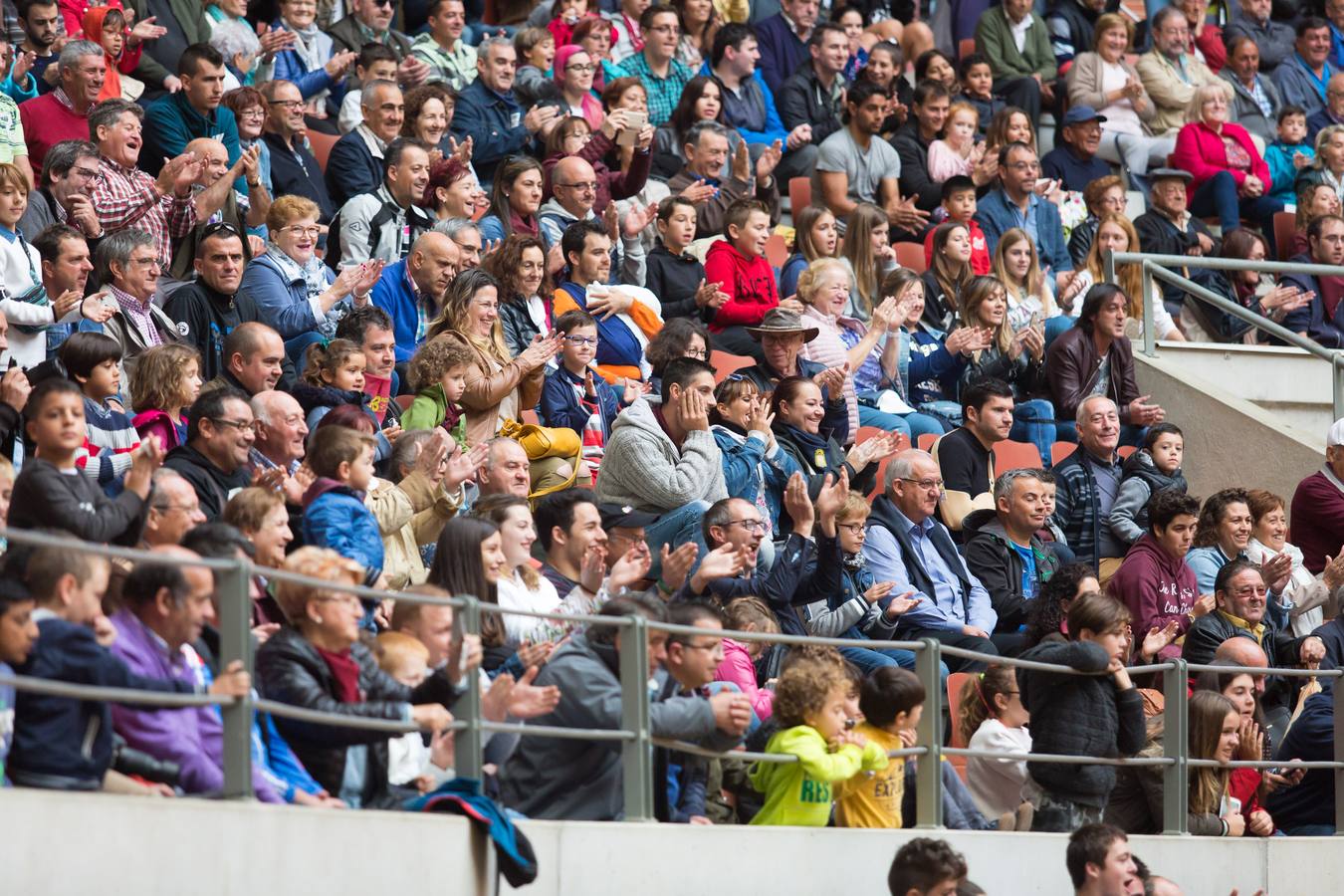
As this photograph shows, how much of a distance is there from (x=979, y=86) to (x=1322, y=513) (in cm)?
553

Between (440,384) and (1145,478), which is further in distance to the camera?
(1145,478)

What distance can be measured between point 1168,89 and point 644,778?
1144 cm

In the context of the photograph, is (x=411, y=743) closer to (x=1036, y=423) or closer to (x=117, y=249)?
(x=117, y=249)

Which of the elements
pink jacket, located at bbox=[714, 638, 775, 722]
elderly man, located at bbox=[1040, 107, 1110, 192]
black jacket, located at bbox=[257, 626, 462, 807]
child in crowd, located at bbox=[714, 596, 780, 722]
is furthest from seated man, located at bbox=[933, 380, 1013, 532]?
black jacket, located at bbox=[257, 626, 462, 807]

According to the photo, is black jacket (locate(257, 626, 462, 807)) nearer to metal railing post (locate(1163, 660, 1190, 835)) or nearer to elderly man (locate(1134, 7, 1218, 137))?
metal railing post (locate(1163, 660, 1190, 835))

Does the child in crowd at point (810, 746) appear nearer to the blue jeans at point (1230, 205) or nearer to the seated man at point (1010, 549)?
the seated man at point (1010, 549)

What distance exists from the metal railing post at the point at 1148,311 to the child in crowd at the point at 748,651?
5818 millimetres

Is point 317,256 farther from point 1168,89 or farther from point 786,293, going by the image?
point 1168,89

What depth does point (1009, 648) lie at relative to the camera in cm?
977

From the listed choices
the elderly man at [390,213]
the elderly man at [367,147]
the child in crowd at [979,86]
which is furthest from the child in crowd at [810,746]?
the child in crowd at [979,86]

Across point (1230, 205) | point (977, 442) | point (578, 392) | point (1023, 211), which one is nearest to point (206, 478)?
point (578, 392)

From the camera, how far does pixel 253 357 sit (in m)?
8.55

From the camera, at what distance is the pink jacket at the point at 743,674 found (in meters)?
7.62

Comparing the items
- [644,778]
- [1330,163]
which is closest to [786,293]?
[1330,163]
